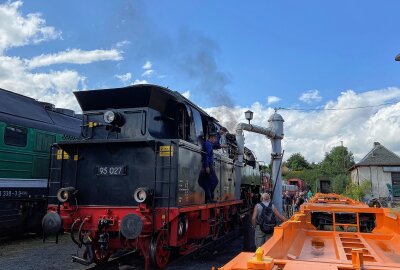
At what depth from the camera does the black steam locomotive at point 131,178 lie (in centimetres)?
631

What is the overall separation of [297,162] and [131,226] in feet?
306

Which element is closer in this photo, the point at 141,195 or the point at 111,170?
the point at 141,195

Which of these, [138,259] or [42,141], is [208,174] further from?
[42,141]

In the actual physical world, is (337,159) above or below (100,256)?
above

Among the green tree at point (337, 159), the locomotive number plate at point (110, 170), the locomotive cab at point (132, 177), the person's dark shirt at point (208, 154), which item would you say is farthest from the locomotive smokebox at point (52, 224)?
the green tree at point (337, 159)

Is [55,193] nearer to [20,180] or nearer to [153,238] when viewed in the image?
[153,238]

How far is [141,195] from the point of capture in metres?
6.19

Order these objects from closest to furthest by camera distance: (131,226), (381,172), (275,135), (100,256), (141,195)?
(131,226), (141,195), (100,256), (275,135), (381,172)

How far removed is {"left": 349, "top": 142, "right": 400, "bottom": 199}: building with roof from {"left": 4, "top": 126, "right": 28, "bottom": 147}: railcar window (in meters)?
31.8

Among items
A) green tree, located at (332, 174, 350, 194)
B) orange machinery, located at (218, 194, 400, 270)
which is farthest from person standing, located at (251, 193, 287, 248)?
green tree, located at (332, 174, 350, 194)

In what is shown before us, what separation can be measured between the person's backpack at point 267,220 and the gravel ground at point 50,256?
1553mm

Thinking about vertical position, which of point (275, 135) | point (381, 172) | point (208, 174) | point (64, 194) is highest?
point (275, 135)

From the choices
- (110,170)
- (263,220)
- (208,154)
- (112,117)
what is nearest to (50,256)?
(110,170)

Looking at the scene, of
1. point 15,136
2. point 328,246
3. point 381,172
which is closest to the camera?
point 328,246
